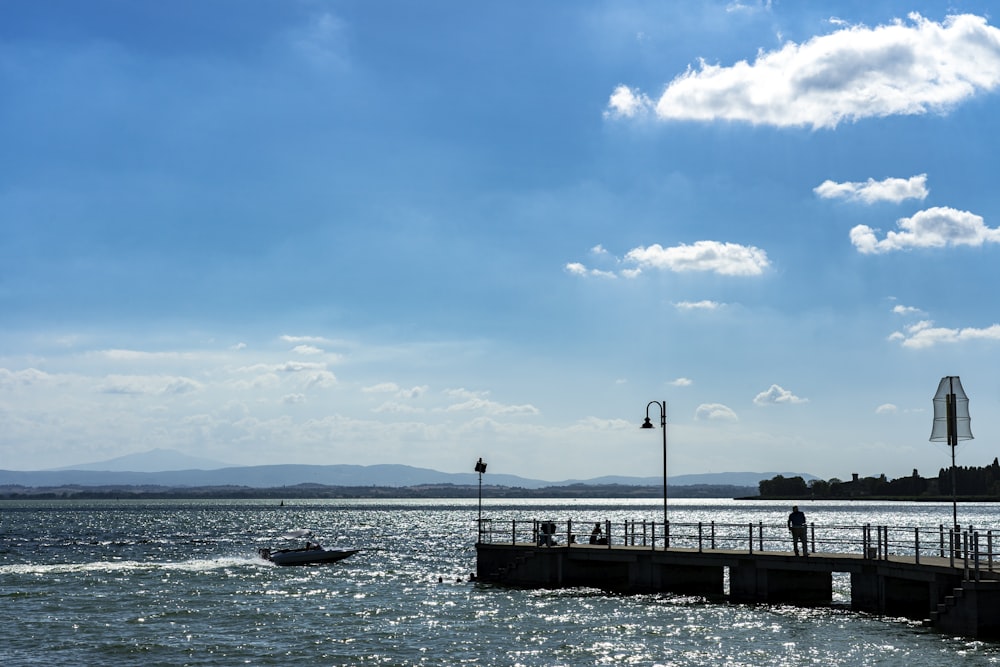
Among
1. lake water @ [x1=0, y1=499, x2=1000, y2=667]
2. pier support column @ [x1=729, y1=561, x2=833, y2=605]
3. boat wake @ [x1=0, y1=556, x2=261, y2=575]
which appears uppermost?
pier support column @ [x1=729, y1=561, x2=833, y2=605]

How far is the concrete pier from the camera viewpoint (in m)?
31.2

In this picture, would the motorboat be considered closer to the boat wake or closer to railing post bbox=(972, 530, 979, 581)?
the boat wake

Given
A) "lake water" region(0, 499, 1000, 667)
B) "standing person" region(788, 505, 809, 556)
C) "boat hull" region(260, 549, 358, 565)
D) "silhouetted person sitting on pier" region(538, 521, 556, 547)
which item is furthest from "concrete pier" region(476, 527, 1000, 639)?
"boat hull" region(260, 549, 358, 565)

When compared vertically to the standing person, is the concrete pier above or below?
below

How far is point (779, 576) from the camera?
132 feet

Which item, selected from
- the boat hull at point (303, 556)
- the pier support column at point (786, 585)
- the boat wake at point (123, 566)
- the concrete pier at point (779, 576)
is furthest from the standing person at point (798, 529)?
the boat wake at point (123, 566)

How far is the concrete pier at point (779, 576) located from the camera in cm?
3117

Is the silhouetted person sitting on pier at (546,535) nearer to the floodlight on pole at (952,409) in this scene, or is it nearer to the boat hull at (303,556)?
the floodlight on pole at (952,409)

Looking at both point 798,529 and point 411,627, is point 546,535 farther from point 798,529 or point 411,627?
point 798,529

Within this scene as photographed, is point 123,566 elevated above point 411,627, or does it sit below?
below

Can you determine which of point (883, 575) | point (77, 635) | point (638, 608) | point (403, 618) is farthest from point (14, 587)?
point (883, 575)

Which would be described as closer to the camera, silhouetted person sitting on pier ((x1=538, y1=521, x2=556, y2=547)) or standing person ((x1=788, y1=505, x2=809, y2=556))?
standing person ((x1=788, y1=505, x2=809, y2=556))

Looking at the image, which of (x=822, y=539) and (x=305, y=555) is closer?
(x=822, y=539)

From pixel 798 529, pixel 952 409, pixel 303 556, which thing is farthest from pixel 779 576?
pixel 303 556
